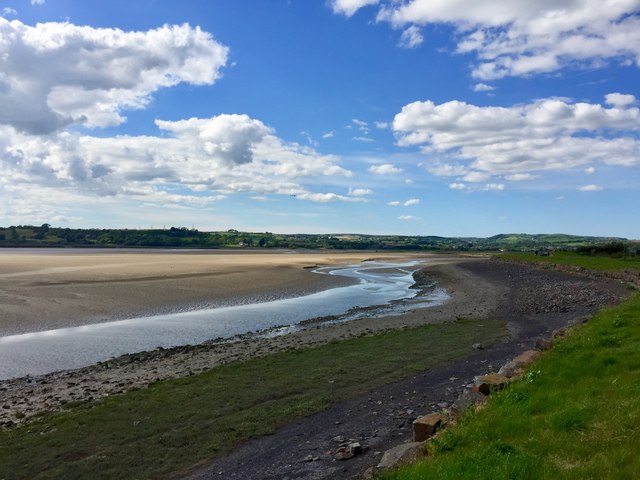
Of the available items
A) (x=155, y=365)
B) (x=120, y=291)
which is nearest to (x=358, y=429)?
(x=155, y=365)

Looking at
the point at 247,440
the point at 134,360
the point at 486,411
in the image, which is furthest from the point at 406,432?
the point at 134,360

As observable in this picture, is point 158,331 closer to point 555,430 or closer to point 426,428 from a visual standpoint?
point 426,428

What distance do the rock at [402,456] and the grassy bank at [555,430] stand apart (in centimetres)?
34

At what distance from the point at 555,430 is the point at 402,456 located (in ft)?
7.87

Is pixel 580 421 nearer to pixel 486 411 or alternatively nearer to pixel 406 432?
pixel 486 411

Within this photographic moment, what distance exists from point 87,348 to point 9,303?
52.6 ft

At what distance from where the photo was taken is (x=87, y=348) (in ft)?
73.9

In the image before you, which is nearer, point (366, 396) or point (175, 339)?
point (366, 396)

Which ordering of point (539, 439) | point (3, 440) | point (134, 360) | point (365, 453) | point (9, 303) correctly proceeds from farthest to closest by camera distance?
point (9, 303), point (134, 360), point (3, 440), point (365, 453), point (539, 439)

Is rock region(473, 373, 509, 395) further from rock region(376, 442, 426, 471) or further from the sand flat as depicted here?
the sand flat

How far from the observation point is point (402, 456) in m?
8.01

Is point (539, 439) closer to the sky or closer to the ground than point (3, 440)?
closer to the sky

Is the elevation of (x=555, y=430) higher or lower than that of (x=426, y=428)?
higher

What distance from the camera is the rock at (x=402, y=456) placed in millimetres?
7645
